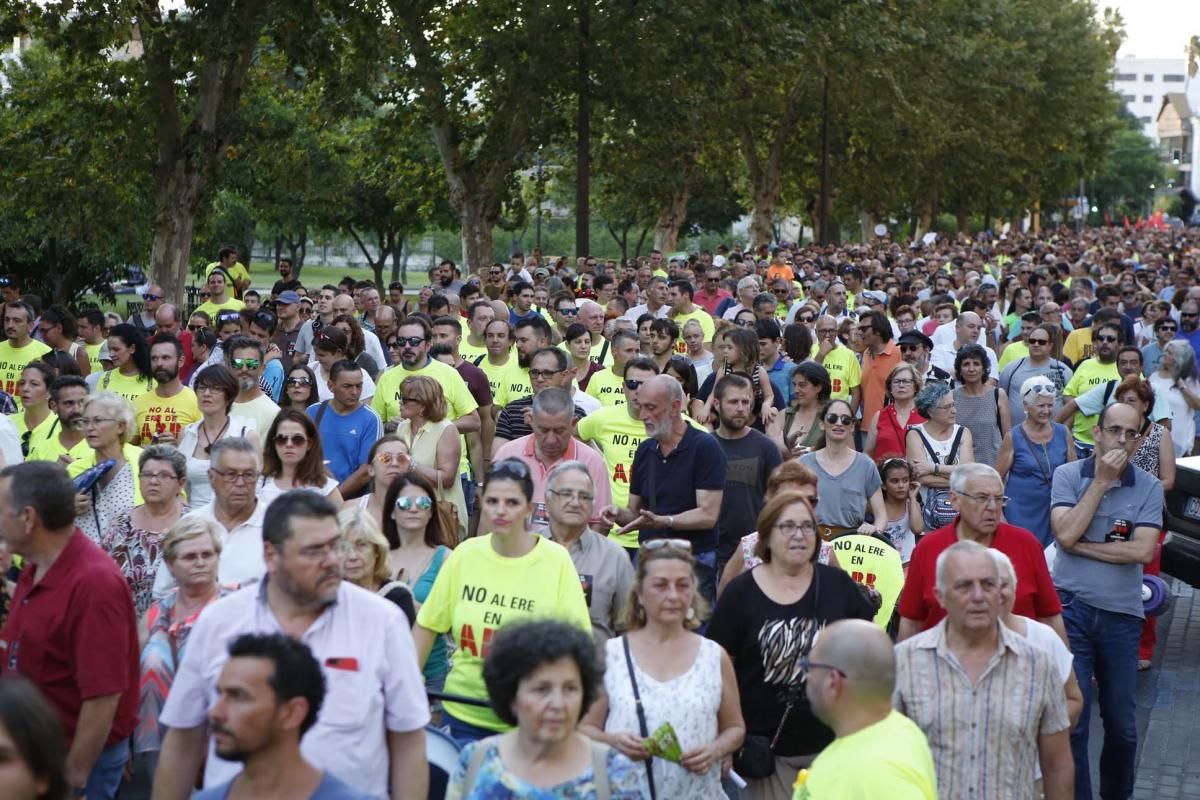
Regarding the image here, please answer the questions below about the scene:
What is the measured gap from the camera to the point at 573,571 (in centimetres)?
590

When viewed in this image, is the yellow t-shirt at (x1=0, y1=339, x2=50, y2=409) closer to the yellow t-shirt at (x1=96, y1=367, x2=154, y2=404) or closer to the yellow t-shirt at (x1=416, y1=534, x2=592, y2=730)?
the yellow t-shirt at (x1=96, y1=367, x2=154, y2=404)

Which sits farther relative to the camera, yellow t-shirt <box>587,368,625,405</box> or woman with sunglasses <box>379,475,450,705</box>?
yellow t-shirt <box>587,368,625,405</box>

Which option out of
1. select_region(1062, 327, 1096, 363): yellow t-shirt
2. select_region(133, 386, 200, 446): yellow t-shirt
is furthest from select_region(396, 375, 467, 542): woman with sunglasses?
select_region(1062, 327, 1096, 363): yellow t-shirt

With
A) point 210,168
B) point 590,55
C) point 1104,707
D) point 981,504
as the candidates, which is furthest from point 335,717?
point 590,55

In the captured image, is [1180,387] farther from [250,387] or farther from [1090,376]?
[250,387]

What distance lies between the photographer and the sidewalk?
7.91 metres

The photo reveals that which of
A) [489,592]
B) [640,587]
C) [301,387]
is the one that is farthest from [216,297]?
[640,587]

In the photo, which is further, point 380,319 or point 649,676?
point 380,319

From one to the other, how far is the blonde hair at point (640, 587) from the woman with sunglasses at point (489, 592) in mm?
197

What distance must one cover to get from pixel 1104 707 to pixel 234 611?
4209 millimetres

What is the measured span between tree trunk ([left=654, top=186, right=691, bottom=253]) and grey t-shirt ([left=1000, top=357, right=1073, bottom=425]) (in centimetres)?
3118

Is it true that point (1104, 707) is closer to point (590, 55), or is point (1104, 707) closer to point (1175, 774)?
point (1175, 774)

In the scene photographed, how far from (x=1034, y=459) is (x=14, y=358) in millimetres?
7127

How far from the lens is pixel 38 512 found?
515 centimetres
